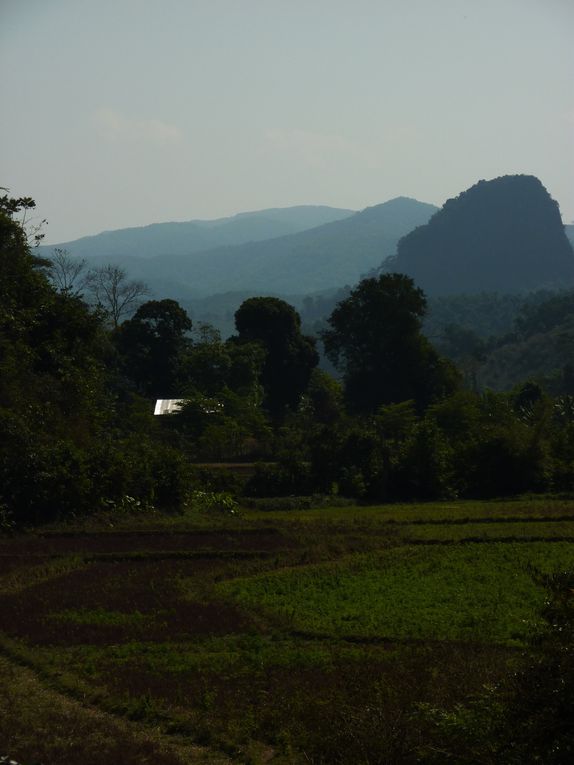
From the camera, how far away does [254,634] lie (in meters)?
13.9

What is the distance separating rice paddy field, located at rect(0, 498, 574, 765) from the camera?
31.9 feet

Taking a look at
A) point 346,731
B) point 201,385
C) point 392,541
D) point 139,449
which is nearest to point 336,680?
point 346,731

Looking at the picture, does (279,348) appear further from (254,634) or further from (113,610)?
(254,634)

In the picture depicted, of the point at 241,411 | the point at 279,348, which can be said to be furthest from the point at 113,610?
the point at 279,348

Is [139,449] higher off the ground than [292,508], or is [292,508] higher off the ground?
[139,449]

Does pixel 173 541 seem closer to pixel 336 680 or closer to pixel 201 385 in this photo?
pixel 336 680

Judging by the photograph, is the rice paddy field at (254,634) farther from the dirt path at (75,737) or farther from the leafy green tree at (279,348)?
the leafy green tree at (279,348)

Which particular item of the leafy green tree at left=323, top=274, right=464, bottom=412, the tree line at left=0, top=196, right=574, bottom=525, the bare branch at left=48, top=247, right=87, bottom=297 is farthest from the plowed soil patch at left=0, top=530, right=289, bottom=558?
the leafy green tree at left=323, top=274, right=464, bottom=412

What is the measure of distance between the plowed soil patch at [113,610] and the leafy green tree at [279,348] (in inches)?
1471

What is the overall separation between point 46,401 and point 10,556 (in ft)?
29.8

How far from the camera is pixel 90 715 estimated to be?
10.6 metres

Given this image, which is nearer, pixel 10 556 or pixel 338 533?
pixel 10 556

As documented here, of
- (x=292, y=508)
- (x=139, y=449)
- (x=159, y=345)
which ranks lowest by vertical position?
(x=292, y=508)

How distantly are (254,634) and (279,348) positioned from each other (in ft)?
140
